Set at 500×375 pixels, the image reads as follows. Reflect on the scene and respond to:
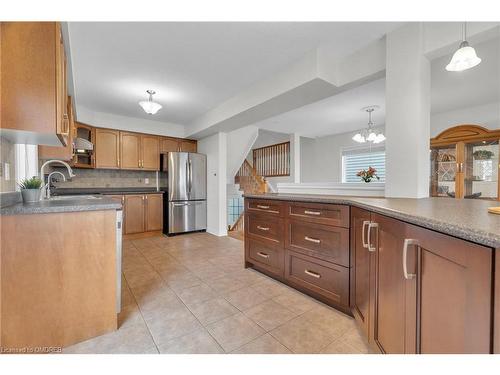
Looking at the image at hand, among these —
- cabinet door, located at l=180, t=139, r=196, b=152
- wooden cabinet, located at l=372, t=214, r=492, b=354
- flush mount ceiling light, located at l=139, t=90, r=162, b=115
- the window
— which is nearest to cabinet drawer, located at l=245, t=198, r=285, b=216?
wooden cabinet, located at l=372, t=214, r=492, b=354

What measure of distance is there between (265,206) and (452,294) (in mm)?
1744

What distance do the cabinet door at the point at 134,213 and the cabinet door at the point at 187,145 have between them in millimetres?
1401

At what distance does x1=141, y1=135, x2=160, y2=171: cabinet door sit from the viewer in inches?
178

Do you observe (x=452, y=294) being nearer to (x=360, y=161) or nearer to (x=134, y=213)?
(x=134, y=213)

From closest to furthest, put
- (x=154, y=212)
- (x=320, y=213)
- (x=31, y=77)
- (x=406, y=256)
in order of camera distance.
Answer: (x=406, y=256) < (x=31, y=77) < (x=320, y=213) < (x=154, y=212)

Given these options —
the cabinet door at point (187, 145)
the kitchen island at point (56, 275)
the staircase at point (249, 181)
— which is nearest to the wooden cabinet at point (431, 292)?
the kitchen island at point (56, 275)

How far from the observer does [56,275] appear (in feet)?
4.46

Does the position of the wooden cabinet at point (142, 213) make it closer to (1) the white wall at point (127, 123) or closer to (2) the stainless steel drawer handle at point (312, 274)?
(1) the white wall at point (127, 123)

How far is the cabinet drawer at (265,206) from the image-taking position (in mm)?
2193

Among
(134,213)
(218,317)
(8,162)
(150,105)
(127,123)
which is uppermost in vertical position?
(127,123)

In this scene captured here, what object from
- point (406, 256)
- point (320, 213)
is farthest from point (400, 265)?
point (320, 213)

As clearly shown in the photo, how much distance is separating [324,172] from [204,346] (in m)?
5.70

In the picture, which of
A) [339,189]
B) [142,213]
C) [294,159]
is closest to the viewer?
[339,189]
